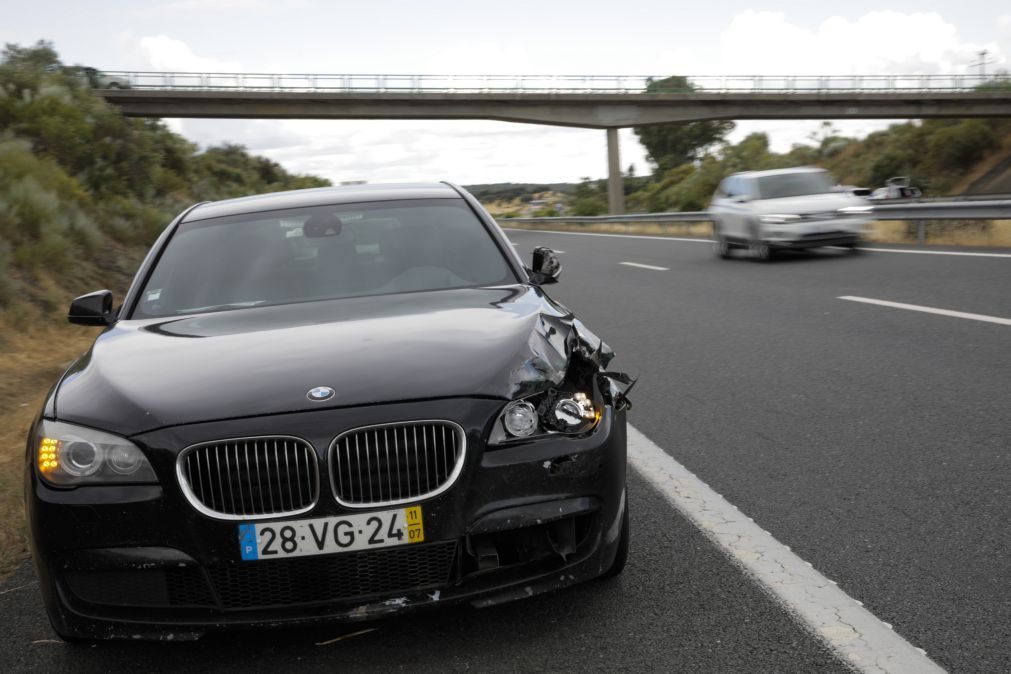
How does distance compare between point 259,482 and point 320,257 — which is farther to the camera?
point 320,257

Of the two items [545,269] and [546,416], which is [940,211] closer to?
[545,269]

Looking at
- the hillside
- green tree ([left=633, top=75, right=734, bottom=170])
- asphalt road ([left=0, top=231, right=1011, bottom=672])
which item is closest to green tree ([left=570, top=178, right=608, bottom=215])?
green tree ([left=633, top=75, right=734, bottom=170])

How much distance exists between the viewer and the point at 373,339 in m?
3.46

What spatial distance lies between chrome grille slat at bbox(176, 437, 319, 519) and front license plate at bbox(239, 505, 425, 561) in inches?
1.9

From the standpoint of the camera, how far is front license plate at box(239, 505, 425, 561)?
2877 millimetres

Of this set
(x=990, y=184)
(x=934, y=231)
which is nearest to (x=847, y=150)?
(x=990, y=184)

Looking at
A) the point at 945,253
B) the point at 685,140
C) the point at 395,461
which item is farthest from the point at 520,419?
the point at 685,140

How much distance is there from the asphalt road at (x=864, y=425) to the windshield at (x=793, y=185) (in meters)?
5.35

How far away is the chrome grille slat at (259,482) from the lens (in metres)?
2.91

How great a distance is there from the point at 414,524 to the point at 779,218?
14.7 metres

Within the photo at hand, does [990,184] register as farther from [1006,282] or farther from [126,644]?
[126,644]

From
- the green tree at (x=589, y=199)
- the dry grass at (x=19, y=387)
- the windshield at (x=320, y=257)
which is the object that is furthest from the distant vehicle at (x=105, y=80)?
A: the windshield at (x=320, y=257)

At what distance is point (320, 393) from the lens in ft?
9.97

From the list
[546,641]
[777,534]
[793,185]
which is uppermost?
[546,641]
